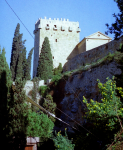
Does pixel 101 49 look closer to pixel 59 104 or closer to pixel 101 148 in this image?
pixel 59 104

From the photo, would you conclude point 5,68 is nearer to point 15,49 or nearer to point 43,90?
point 43,90

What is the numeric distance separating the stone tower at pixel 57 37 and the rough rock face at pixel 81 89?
11888 millimetres

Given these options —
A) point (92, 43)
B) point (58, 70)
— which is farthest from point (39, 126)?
point (92, 43)

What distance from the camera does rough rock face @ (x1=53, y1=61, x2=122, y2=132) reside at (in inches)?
652

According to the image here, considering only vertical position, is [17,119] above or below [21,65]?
below

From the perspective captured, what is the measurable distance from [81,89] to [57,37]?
→ 15340 millimetres

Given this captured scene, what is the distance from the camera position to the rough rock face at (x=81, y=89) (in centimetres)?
1656

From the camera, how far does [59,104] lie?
2116 cm

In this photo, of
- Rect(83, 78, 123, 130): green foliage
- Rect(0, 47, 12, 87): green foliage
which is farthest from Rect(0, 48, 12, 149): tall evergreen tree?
Rect(83, 78, 123, 130): green foliage

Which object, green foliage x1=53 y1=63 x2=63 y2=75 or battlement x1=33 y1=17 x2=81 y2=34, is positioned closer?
green foliage x1=53 y1=63 x2=63 y2=75

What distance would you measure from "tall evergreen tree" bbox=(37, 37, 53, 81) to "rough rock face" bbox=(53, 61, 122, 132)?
18.1 feet

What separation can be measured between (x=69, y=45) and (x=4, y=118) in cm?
2343

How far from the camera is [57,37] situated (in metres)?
32.8

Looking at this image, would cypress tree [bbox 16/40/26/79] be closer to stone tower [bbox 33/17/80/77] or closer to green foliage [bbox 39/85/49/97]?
green foliage [bbox 39/85/49/97]
